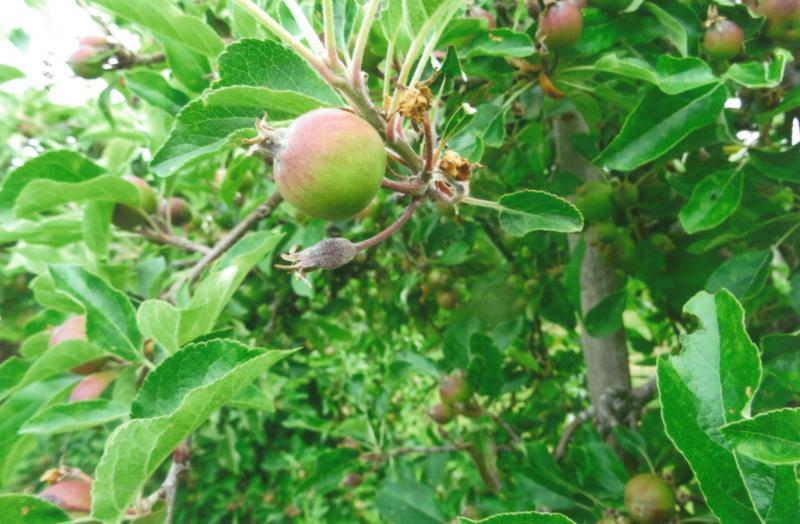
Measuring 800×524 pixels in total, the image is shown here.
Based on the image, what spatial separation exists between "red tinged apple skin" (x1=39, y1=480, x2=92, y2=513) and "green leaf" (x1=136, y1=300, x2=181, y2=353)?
0.79 ft

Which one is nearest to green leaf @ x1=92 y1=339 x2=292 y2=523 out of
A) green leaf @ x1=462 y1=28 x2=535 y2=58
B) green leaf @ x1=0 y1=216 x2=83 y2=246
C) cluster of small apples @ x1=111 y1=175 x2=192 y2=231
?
green leaf @ x1=462 y1=28 x2=535 y2=58

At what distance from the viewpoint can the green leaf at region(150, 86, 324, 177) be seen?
0.63m

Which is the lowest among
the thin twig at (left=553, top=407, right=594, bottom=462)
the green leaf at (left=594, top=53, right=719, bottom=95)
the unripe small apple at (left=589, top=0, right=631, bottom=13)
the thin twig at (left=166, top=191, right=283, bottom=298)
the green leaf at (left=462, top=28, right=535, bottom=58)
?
the thin twig at (left=553, top=407, right=594, bottom=462)

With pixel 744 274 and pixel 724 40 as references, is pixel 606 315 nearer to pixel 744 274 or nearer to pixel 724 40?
pixel 744 274

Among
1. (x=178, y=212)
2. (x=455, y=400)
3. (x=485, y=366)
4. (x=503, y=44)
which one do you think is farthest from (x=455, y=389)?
(x=178, y=212)

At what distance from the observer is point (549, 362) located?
75.3 inches

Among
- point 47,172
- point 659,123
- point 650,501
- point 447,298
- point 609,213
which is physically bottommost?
point 447,298

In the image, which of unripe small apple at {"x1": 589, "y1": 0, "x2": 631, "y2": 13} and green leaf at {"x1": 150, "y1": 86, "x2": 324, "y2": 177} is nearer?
green leaf at {"x1": 150, "y1": 86, "x2": 324, "y2": 177}

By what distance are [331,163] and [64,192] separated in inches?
26.0

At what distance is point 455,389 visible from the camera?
1.38 meters

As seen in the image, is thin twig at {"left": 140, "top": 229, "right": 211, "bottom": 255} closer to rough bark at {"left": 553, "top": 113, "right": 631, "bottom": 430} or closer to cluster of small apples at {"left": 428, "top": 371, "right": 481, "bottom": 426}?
cluster of small apples at {"left": 428, "top": 371, "right": 481, "bottom": 426}

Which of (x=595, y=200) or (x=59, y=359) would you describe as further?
(x=595, y=200)

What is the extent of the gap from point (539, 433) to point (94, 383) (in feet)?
4.17

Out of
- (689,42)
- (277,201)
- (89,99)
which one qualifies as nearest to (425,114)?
(689,42)
